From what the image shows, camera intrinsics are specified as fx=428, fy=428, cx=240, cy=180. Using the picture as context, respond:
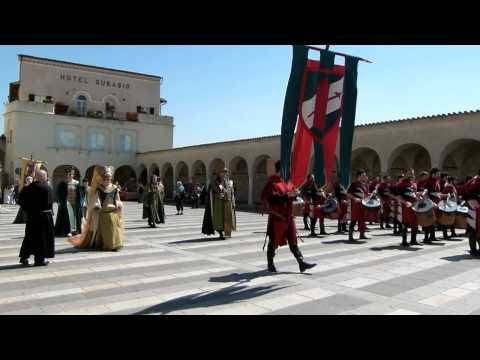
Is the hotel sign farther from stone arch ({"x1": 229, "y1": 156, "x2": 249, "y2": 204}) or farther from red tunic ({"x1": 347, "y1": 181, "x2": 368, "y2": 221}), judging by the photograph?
red tunic ({"x1": 347, "y1": 181, "x2": 368, "y2": 221})

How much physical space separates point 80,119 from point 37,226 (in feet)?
114

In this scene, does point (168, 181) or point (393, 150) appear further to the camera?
point (168, 181)

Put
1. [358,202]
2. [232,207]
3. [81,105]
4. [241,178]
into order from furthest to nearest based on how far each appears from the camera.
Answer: [81,105] < [241,178] < [232,207] < [358,202]

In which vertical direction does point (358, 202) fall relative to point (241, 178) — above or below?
below

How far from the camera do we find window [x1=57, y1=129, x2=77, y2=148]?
3853 cm

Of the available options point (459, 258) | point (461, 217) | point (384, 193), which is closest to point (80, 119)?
point (384, 193)

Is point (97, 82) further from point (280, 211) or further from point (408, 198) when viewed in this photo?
point (280, 211)

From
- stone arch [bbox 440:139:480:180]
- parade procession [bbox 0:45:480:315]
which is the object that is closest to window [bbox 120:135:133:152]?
parade procession [bbox 0:45:480:315]

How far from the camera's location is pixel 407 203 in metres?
10.2

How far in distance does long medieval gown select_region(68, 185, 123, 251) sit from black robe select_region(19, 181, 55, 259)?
5.44 feet
